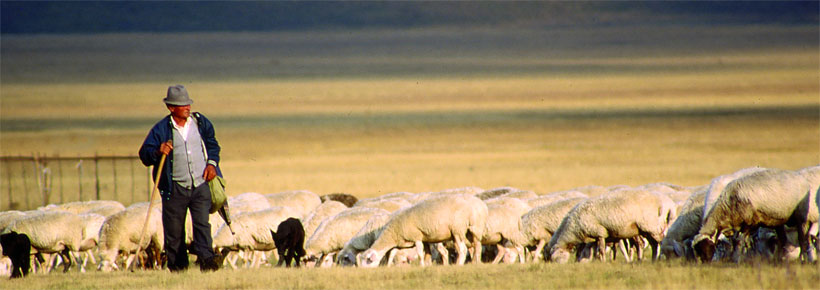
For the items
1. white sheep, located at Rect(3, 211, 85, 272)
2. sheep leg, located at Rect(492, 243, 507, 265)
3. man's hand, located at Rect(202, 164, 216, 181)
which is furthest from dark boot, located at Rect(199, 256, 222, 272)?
white sheep, located at Rect(3, 211, 85, 272)

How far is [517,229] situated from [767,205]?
6371 mm

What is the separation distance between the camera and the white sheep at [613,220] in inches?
674

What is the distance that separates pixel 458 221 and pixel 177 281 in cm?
713

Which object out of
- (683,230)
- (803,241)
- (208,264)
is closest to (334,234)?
(683,230)

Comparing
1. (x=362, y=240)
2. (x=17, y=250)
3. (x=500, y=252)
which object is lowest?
(x=500, y=252)

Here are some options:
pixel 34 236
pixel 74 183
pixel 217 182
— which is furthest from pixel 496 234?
pixel 74 183

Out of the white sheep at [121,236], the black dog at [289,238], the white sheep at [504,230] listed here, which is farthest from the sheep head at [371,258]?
the white sheep at [121,236]

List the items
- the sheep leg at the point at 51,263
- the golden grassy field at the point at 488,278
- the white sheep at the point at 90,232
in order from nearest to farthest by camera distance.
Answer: the golden grassy field at the point at 488,278 < the white sheep at the point at 90,232 < the sheep leg at the point at 51,263

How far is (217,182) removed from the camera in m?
11.7

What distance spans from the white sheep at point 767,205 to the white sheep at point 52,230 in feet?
43.1

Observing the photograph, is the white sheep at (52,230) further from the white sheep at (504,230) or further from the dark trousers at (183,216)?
the dark trousers at (183,216)

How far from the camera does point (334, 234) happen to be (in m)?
19.8

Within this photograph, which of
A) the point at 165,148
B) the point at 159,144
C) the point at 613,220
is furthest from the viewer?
the point at 613,220

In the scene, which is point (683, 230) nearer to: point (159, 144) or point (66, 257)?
point (159, 144)
